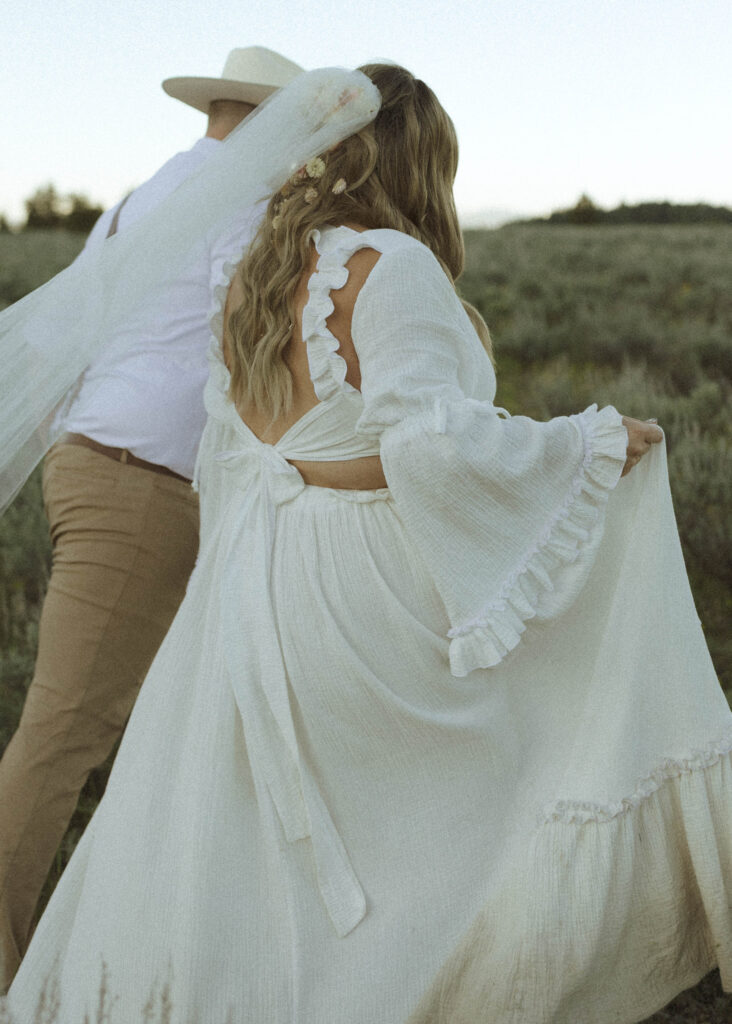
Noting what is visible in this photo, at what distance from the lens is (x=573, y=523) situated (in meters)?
2.41

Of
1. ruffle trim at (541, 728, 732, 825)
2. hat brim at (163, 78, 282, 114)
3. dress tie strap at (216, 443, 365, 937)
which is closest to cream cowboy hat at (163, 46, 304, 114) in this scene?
hat brim at (163, 78, 282, 114)

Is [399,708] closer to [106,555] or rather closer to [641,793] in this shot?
[641,793]

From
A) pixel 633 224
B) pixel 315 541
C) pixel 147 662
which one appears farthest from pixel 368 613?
pixel 633 224

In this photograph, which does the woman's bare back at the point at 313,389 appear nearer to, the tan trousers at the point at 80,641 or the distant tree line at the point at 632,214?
the tan trousers at the point at 80,641

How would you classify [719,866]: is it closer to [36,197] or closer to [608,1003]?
[608,1003]

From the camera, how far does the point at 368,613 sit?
2398 millimetres

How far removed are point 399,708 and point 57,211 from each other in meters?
19.7

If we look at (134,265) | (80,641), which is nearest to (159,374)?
(134,265)

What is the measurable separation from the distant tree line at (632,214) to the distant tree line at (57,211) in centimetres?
842

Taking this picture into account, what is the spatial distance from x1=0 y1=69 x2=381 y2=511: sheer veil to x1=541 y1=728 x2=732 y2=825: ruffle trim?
1.52 meters

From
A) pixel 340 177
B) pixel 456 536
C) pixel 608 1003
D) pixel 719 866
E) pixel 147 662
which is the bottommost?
pixel 608 1003

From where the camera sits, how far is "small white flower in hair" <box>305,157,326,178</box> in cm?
249

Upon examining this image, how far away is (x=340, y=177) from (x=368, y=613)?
1037 millimetres

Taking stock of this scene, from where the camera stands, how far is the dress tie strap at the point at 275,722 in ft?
7.56
